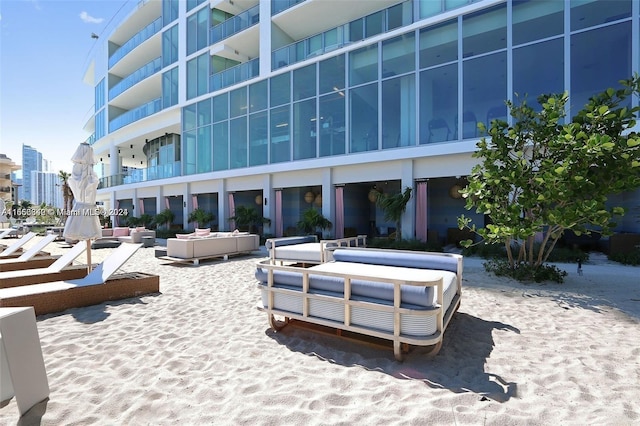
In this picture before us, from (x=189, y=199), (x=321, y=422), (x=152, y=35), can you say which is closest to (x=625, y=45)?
(x=321, y=422)

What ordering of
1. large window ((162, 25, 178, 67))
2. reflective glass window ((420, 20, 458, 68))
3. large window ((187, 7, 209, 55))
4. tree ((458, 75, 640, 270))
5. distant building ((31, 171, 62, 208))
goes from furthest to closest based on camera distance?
distant building ((31, 171, 62, 208))
large window ((162, 25, 178, 67))
large window ((187, 7, 209, 55))
reflective glass window ((420, 20, 458, 68))
tree ((458, 75, 640, 270))

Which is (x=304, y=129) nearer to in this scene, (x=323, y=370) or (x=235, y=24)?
(x=235, y=24)

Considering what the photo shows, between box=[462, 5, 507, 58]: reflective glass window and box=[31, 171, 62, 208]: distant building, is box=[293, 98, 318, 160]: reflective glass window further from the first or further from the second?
box=[31, 171, 62, 208]: distant building

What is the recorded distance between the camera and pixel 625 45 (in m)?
9.56

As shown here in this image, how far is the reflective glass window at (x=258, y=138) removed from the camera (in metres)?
16.8

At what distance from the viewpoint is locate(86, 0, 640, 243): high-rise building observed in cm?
1052

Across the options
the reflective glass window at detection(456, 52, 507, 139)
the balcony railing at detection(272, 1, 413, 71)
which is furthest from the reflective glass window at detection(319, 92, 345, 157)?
the reflective glass window at detection(456, 52, 507, 139)

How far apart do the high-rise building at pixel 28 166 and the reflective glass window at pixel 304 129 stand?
172 meters

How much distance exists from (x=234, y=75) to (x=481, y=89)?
1296 centimetres

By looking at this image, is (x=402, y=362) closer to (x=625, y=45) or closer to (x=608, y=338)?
(x=608, y=338)

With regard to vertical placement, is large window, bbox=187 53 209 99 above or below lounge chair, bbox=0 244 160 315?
above

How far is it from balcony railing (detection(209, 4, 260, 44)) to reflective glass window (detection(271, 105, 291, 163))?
5.53 m

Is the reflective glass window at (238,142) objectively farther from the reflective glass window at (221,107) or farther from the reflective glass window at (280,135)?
the reflective glass window at (280,135)

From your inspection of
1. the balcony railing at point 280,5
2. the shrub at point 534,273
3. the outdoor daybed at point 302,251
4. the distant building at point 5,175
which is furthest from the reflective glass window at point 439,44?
the distant building at point 5,175
